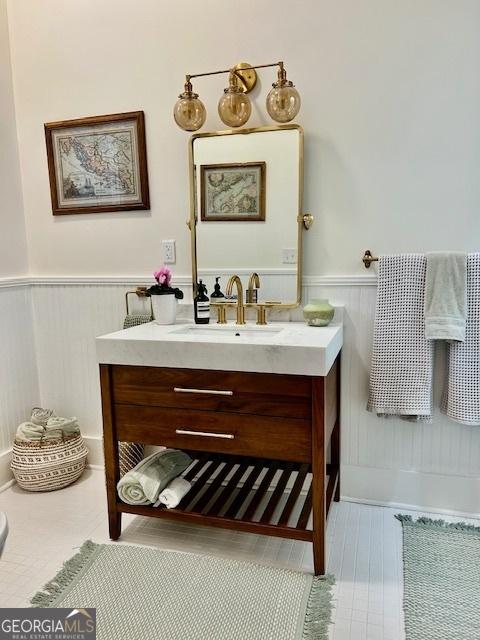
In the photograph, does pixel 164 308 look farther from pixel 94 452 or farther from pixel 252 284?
pixel 94 452

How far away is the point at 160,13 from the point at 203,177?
29.1 inches

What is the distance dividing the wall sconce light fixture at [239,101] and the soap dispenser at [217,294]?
0.66 meters

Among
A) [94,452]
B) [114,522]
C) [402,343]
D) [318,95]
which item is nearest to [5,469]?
[94,452]

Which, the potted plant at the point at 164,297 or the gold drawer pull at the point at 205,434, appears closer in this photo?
the gold drawer pull at the point at 205,434

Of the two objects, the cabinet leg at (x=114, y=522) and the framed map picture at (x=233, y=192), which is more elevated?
the framed map picture at (x=233, y=192)

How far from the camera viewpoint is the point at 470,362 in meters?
1.75

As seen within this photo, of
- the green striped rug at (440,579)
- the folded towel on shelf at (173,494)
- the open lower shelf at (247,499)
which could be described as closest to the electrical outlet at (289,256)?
the open lower shelf at (247,499)

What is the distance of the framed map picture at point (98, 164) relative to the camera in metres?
2.14

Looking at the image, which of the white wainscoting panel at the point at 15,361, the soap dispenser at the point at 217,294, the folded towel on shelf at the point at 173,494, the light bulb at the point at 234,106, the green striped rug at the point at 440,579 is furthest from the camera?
the white wainscoting panel at the point at 15,361

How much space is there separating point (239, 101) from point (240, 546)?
5.63ft

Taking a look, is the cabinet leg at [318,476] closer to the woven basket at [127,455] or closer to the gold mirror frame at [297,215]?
the gold mirror frame at [297,215]

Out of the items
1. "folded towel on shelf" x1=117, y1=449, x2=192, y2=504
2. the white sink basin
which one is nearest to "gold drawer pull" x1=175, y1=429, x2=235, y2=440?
"folded towel on shelf" x1=117, y1=449, x2=192, y2=504

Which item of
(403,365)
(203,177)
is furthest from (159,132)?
(403,365)

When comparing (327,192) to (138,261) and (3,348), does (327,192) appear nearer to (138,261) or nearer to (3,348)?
(138,261)
